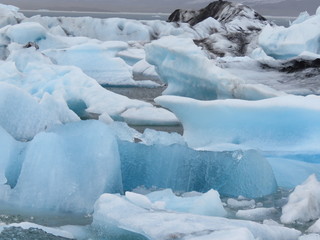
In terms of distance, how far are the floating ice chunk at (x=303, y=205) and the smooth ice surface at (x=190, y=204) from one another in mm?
384

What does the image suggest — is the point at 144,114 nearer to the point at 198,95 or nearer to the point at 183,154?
the point at 198,95

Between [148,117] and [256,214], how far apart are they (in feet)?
12.8

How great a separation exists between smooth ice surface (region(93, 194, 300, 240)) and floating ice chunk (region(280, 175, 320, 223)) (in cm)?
44

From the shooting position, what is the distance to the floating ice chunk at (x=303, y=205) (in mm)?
3959

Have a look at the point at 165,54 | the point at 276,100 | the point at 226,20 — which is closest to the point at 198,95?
the point at 165,54

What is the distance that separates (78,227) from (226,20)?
20566mm

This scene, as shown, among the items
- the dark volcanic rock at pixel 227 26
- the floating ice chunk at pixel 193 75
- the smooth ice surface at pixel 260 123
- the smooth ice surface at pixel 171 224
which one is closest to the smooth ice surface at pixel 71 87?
the floating ice chunk at pixel 193 75

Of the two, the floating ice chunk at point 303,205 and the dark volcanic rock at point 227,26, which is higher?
the floating ice chunk at point 303,205

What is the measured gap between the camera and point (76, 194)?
4.11 metres

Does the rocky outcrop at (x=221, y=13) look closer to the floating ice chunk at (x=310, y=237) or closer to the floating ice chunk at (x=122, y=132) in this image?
the floating ice chunk at (x=122, y=132)

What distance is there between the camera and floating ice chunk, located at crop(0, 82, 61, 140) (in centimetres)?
583

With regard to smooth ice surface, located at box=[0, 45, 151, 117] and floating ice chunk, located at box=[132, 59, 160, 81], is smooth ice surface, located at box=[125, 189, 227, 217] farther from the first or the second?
floating ice chunk, located at box=[132, 59, 160, 81]

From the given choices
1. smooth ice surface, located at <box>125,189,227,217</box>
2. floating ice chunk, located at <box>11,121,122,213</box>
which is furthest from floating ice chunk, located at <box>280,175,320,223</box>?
floating ice chunk, located at <box>11,121,122,213</box>

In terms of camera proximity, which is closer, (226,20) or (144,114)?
(144,114)
